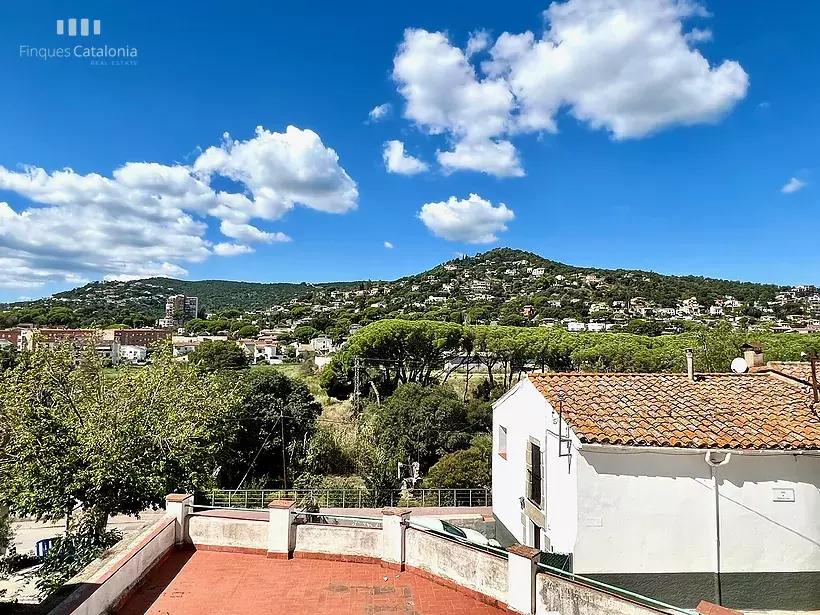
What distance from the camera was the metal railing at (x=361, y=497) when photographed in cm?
1920

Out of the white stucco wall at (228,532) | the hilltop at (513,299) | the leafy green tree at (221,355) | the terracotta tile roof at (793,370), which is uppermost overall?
the hilltop at (513,299)

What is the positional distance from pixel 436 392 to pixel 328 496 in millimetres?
10616

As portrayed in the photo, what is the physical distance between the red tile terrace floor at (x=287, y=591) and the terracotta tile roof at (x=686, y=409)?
3221 millimetres

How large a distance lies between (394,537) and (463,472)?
1285 cm

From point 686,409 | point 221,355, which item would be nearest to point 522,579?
point 686,409

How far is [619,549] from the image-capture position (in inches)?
302

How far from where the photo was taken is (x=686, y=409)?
→ 29.0 ft

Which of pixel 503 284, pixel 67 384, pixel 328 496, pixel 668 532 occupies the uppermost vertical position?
pixel 503 284

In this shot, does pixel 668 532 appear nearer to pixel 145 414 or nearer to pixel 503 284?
pixel 145 414

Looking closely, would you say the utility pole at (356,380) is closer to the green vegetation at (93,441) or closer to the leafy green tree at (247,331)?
the green vegetation at (93,441)

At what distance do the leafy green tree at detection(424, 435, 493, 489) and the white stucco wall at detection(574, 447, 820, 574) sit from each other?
12.1 m

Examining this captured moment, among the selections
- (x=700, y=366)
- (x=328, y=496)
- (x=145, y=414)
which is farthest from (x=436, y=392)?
(x=145, y=414)

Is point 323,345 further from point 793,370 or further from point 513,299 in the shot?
point 793,370

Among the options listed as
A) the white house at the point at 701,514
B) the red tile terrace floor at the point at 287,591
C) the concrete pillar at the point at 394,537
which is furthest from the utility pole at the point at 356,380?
the white house at the point at 701,514
